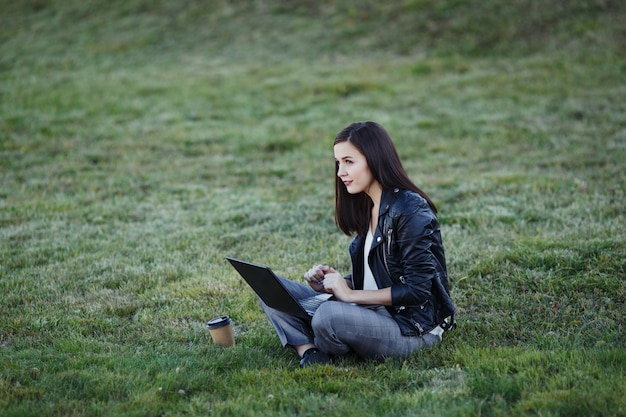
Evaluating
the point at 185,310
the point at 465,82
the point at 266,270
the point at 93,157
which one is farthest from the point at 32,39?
the point at 266,270

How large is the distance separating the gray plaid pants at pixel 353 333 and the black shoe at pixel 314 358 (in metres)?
0.05

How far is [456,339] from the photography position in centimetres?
531

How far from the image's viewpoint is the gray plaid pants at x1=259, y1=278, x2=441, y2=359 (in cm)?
469

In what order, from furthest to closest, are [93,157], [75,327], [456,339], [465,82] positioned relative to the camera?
[465,82], [93,157], [75,327], [456,339]

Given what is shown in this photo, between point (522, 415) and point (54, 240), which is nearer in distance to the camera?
point (522, 415)

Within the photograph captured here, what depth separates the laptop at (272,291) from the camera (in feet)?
15.1

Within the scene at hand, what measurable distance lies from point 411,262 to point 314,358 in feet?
3.55

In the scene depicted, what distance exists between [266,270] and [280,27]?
21.3 m

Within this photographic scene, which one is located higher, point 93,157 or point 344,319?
point 93,157

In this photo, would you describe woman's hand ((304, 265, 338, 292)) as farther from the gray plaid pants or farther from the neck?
the neck

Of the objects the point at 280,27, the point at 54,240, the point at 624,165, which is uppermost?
the point at 280,27

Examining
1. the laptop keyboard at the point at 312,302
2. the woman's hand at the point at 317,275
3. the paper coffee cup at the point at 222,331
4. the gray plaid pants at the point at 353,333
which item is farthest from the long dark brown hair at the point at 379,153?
the paper coffee cup at the point at 222,331

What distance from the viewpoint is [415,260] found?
4645mm

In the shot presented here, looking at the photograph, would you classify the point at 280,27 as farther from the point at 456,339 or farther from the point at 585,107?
the point at 456,339
